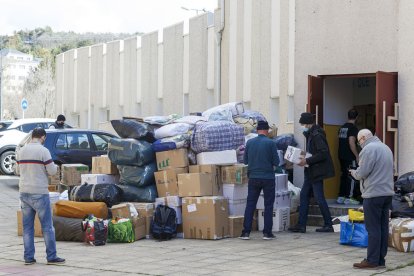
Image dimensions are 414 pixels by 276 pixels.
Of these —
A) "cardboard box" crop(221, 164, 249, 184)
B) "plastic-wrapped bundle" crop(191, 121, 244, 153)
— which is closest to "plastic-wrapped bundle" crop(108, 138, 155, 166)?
"plastic-wrapped bundle" crop(191, 121, 244, 153)

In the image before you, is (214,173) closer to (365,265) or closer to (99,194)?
(99,194)

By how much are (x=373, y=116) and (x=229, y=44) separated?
9.19 meters

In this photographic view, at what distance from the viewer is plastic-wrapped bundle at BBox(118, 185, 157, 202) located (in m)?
13.6

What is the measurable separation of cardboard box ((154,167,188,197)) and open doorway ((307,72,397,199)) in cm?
282

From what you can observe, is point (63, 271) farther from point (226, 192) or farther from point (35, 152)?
point (226, 192)

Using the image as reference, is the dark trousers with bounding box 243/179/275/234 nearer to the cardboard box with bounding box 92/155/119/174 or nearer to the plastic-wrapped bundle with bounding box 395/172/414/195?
the plastic-wrapped bundle with bounding box 395/172/414/195

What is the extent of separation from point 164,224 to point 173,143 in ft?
4.75

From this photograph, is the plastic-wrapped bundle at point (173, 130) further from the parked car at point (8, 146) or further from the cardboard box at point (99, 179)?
the parked car at point (8, 146)

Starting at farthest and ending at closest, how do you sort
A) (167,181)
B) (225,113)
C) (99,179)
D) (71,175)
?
(71,175) < (225,113) < (99,179) < (167,181)

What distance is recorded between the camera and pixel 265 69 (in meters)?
22.6

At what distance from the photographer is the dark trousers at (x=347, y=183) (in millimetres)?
14672

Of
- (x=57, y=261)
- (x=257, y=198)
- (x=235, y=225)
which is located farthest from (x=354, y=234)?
(x=57, y=261)

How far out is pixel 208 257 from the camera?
11078 millimetres

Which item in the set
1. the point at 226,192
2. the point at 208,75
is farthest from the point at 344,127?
the point at 208,75
